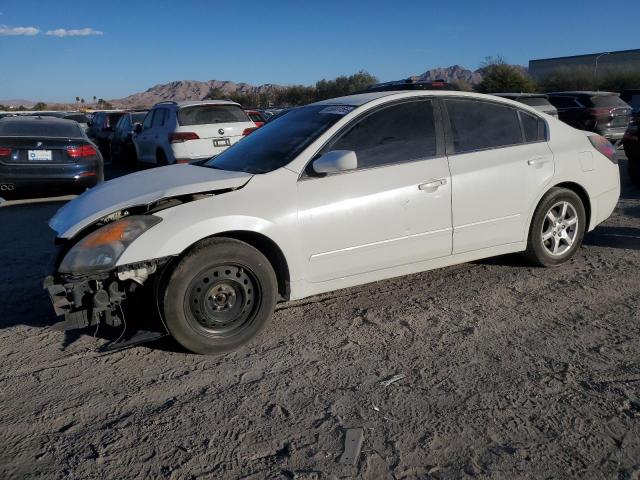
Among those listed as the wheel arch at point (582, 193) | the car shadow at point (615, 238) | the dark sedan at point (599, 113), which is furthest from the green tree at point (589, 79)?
the wheel arch at point (582, 193)

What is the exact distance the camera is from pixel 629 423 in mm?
2994

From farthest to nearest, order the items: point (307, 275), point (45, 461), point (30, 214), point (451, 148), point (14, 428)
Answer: point (30, 214), point (451, 148), point (307, 275), point (14, 428), point (45, 461)

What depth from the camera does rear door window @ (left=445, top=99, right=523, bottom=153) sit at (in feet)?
16.1

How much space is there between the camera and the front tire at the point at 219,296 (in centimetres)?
376

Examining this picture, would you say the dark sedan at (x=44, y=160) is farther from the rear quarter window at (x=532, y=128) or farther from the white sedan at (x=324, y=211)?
the rear quarter window at (x=532, y=128)

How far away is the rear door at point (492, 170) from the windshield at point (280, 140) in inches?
41.0

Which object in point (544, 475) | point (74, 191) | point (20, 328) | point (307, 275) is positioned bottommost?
point (544, 475)

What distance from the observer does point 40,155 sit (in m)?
9.51

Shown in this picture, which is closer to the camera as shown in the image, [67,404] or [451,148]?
[67,404]

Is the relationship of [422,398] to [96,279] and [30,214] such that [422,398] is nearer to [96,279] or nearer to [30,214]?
[96,279]

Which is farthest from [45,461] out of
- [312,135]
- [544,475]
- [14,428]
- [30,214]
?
[30,214]

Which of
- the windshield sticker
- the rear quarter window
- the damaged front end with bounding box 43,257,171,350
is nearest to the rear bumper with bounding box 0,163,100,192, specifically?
the windshield sticker

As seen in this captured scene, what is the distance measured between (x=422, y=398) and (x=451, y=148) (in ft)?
7.50

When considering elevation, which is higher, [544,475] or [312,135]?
[312,135]
